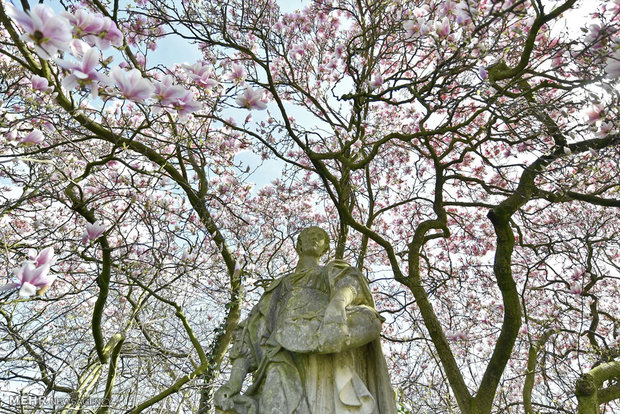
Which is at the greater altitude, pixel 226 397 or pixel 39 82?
pixel 39 82

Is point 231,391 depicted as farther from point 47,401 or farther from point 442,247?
point 442,247

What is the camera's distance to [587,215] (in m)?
6.79

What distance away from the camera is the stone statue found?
2.34m

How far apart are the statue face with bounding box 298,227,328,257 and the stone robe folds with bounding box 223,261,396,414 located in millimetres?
263

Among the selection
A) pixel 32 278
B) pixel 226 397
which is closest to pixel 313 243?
pixel 226 397

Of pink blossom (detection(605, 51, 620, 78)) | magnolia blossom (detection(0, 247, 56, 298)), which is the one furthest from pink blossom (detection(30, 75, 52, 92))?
pink blossom (detection(605, 51, 620, 78))

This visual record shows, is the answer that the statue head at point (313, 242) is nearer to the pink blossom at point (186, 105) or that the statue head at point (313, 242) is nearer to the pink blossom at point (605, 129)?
the pink blossom at point (186, 105)

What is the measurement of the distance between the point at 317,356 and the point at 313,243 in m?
0.82

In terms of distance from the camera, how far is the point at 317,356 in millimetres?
2514

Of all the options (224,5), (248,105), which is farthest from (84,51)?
(224,5)

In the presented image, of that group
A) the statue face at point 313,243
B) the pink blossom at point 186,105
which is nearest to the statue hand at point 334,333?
the statue face at point 313,243

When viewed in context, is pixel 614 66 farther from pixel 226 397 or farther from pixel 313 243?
pixel 226 397

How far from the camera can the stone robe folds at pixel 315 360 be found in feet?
7.74

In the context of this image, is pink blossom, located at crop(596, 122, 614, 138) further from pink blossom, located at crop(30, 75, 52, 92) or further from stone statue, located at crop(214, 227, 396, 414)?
pink blossom, located at crop(30, 75, 52, 92)
